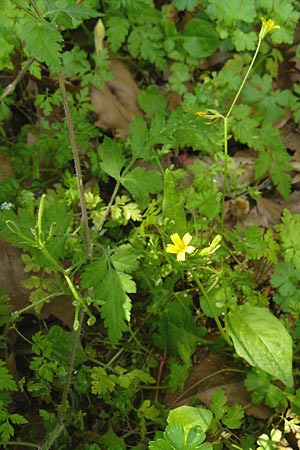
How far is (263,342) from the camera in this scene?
2.33 m

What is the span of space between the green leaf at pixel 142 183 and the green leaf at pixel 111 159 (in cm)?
5

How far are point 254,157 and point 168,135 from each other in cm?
99

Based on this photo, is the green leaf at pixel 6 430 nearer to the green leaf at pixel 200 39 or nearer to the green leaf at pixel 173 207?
the green leaf at pixel 173 207

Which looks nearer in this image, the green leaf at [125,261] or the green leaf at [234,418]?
the green leaf at [125,261]

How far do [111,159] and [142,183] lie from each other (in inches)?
6.8

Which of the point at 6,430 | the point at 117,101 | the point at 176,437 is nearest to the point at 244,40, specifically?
the point at 117,101

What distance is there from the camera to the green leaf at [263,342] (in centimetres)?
229

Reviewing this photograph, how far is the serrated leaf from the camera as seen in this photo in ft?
7.05

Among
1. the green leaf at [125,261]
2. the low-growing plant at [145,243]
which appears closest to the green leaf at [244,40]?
the low-growing plant at [145,243]

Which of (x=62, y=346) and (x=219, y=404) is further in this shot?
(x=62, y=346)

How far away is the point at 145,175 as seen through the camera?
7.98 feet

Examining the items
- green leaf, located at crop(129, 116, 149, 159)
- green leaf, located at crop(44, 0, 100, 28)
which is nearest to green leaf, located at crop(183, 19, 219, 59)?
green leaf, located at crop(129, 116, 149, 159)

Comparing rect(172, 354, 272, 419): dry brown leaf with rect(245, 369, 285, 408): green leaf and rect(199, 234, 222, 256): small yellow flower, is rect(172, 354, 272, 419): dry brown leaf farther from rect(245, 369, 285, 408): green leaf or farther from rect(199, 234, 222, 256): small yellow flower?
rect(199, 234, 222, 256): small yellow flower

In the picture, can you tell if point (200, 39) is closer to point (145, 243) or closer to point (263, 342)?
point (145, 243)
